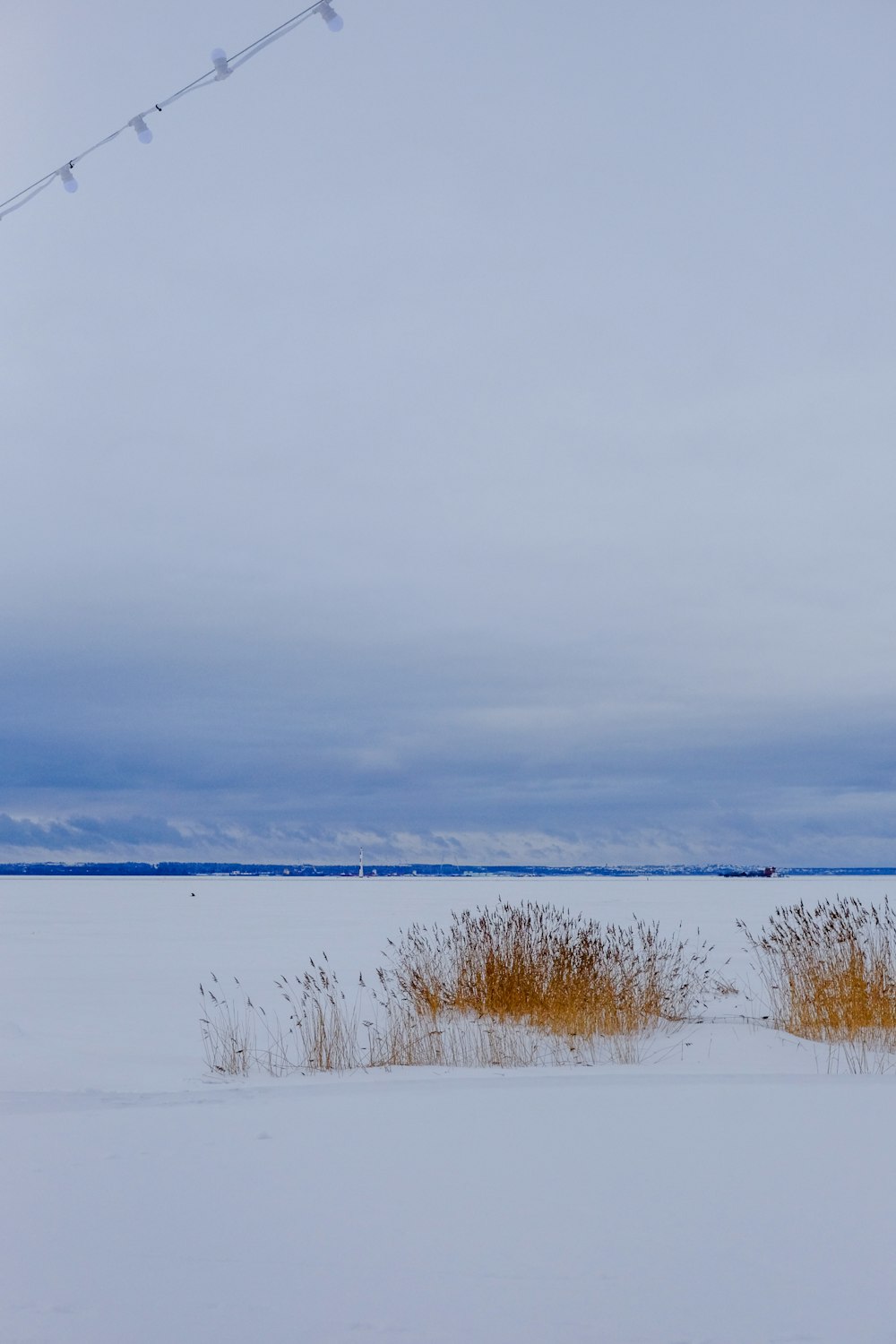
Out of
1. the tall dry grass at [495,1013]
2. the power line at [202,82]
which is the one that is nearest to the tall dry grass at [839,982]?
the tall dry grass at [495,1013]

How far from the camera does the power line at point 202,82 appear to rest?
3.77 meters

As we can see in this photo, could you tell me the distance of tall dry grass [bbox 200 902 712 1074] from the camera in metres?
8.16

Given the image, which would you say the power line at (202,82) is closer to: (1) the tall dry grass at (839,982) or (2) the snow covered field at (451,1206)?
(2) the snow covered field at (451,1206)

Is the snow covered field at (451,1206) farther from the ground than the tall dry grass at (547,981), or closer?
closer

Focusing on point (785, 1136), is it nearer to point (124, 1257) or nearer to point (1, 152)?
point (124, 1257)

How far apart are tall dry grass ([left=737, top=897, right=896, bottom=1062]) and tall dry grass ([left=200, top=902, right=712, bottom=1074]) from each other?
0.79m

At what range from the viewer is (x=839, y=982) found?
9039mm

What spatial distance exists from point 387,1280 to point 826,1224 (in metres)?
1.56

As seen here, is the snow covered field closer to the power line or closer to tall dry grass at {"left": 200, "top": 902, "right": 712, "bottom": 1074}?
tall dry grass at {"left": 200, "top": 902, "right": 712, "bottom": 1074}

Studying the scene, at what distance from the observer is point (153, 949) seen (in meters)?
19.2

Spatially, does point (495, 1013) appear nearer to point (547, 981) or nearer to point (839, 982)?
point (547, 981)

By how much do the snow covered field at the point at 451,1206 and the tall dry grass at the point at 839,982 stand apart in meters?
0.85

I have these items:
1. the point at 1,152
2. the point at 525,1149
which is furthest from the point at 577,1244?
the point at 1,152

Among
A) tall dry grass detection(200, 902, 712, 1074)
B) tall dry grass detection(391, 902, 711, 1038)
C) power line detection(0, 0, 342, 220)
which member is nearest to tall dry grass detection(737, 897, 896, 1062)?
tall dry grass detection(200, 902, 712, 1074)
